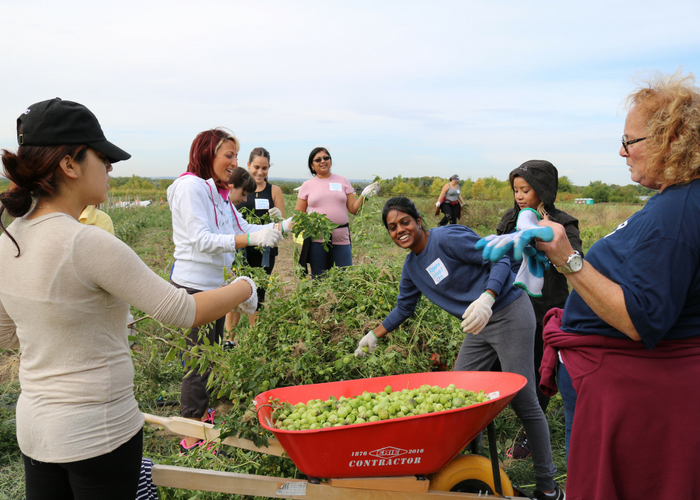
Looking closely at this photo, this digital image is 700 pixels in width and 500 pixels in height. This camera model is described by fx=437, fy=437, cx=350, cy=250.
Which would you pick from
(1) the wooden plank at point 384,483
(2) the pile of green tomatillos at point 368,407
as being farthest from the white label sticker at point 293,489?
(2) the pile of green tomatillos at point 368,407

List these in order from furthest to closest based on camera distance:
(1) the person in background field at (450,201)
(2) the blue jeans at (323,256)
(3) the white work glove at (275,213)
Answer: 1. (1) the person in background field at (450,201)
2. (2) the blue jeans at (323,256)
3. (3) the white work glove at (275,213)

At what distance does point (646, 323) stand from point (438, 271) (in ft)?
3.89

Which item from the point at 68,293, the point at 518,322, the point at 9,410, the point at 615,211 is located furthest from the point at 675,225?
the point at 615,211

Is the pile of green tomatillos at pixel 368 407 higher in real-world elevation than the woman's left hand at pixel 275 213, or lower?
lower

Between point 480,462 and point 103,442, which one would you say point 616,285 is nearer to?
point 480,462

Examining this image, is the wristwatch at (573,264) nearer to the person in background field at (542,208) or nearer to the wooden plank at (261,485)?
the wooden plank at (261,485)

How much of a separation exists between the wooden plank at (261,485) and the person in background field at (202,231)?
0.95 meters

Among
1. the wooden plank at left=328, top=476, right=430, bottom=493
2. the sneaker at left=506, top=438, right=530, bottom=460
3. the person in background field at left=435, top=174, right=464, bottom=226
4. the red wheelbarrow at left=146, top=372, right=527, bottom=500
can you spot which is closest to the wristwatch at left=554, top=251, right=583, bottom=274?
the red wheelbarrow at left=146, top=372, right=527, bottom=500

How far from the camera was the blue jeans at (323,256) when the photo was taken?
480 centimetres

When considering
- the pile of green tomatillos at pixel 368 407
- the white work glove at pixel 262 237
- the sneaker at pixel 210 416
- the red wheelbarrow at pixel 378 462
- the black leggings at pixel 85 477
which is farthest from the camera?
the sneaker at pixel 210 416

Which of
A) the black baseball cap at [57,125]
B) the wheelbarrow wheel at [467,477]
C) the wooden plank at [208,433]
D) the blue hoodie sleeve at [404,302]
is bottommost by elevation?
the wheelbarrow wheel at [467,477]

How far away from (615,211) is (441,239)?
61.7 ft

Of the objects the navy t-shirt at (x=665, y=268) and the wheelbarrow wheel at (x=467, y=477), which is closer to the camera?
the navy t-shirt at (x=665, y=268)

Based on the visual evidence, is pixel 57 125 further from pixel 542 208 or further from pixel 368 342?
pixel 542 208
